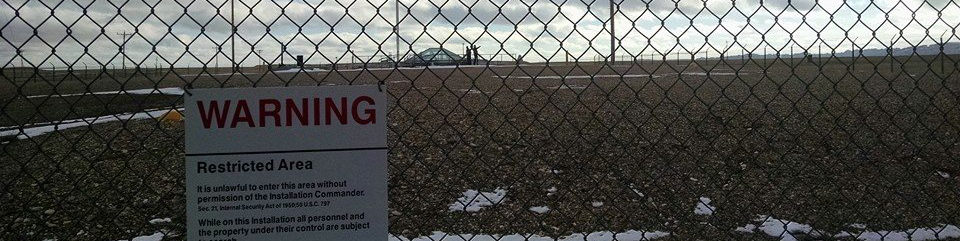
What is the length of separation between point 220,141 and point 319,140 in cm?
35

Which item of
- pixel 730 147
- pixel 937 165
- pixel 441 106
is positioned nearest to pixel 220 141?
pixel 730 147

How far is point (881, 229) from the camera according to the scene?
13.4 ft

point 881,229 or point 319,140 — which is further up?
point 319,140

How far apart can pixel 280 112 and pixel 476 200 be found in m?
2.34

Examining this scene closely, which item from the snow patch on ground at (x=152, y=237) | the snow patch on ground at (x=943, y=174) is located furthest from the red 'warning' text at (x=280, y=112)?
the snow patch on ground at (x=943, y=174)

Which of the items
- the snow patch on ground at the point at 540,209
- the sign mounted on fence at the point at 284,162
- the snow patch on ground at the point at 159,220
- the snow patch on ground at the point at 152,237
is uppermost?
the sign mounted on fence at the point at 284,162

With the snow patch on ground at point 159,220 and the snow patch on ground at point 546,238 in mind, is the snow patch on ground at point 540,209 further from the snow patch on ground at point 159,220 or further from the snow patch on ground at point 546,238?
the snow patch on ground at point 159,220

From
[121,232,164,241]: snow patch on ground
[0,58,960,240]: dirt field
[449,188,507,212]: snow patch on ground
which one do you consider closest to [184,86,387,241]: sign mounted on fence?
[0,58,960,240]: dirt field

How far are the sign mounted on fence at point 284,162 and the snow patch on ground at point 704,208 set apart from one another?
2.51 m

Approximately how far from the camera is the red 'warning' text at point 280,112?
2574mm

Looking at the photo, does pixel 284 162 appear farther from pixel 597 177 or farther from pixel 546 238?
pixel 597 177

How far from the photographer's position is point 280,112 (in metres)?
2.58

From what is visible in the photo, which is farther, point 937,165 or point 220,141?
point 937,165

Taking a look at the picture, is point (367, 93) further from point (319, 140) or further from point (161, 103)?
point (161, 103)
